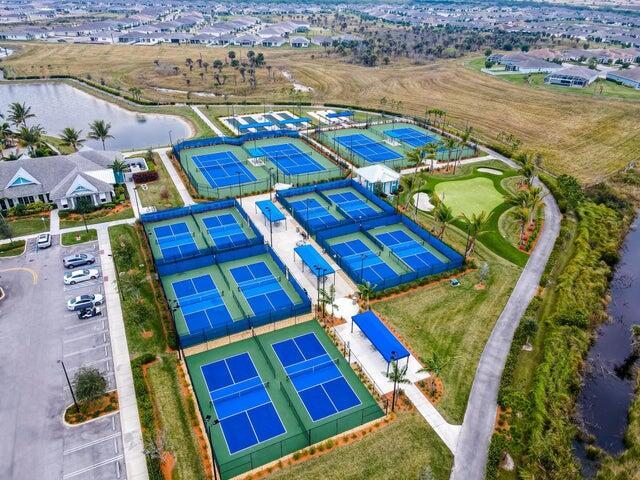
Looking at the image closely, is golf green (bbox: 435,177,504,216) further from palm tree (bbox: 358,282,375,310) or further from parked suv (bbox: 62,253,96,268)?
parked suv (bbox: 62,253,96,268)

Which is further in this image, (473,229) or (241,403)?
(473,229)

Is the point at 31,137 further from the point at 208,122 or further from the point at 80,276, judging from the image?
the point at 80,276

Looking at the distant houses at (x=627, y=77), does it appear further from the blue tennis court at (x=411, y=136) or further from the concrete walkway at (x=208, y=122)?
the concrete walkway at (x=208, y=122)

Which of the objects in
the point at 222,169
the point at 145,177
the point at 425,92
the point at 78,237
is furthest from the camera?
the point at 425,92

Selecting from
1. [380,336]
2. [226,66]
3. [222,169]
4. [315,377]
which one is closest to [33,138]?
[222,169]

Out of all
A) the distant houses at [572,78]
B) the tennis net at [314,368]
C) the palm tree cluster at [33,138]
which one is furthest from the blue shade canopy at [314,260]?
the distant houses at [572,78]

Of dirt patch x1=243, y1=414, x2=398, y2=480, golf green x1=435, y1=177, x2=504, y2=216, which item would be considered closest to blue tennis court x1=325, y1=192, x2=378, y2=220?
golf green x1=435, y1=177, x2=504, y2=216

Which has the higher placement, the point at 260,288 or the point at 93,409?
the point at 93,409
